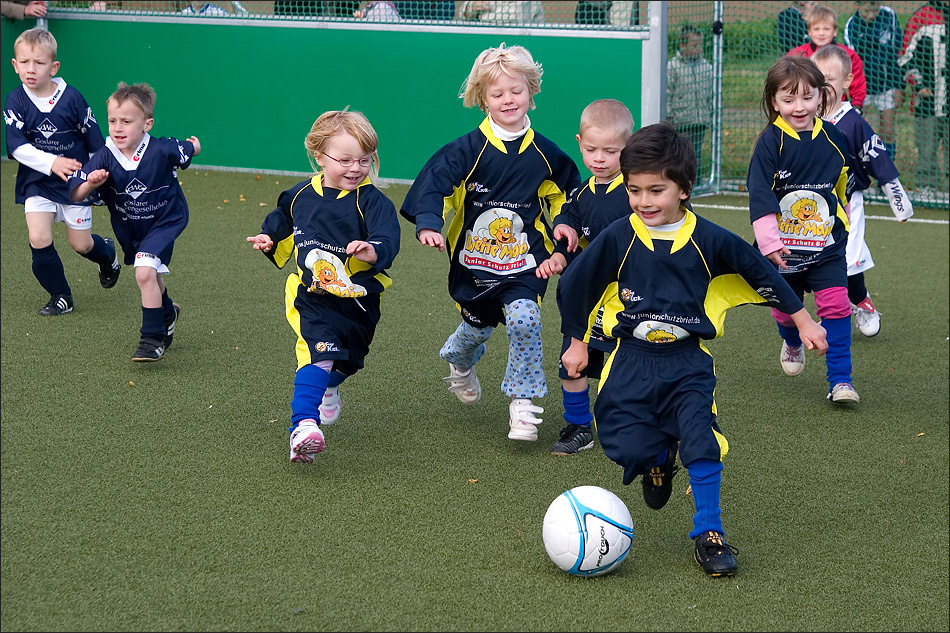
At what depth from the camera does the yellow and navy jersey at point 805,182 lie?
4.96m

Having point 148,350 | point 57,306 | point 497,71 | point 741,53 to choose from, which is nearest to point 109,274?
point 57,306

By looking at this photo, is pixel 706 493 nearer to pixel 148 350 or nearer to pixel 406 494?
pixel 406 494

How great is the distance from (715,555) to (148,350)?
3306 millimetres

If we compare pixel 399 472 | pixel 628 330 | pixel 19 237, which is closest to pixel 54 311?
pixel 19 237

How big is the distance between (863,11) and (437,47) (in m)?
4.14

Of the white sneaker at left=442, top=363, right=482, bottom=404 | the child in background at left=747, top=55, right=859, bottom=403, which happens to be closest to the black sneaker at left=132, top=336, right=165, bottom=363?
the white sneaker at left=442, top=363, right=482, bottom=404

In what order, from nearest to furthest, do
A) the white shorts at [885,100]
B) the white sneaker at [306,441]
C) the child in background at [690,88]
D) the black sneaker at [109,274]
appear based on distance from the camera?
1. the white sneaker at [306,441]
2. the black sneaker at [109,274]
3. the white shorts at [885,100]
4. the child in background at [690,88]

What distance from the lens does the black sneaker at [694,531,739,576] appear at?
3.46 meters

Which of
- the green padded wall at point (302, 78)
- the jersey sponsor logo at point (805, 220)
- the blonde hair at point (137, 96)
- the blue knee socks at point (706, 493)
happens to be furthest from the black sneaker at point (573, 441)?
the green padded wall at point (302, 78)

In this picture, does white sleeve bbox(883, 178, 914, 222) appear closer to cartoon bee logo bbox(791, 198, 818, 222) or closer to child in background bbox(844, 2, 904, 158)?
cartoon bee logo bbox(791, 198, 818, 222)

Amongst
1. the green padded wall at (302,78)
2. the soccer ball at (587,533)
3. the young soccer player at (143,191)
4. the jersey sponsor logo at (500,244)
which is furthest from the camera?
the green padded wall at (302,78)

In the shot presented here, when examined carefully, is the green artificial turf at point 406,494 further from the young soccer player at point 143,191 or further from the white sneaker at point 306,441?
the young soccer player at point 143,191

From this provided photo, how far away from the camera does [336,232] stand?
4.48 m

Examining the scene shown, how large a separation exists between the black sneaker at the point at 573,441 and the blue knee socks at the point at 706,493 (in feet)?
3.51
